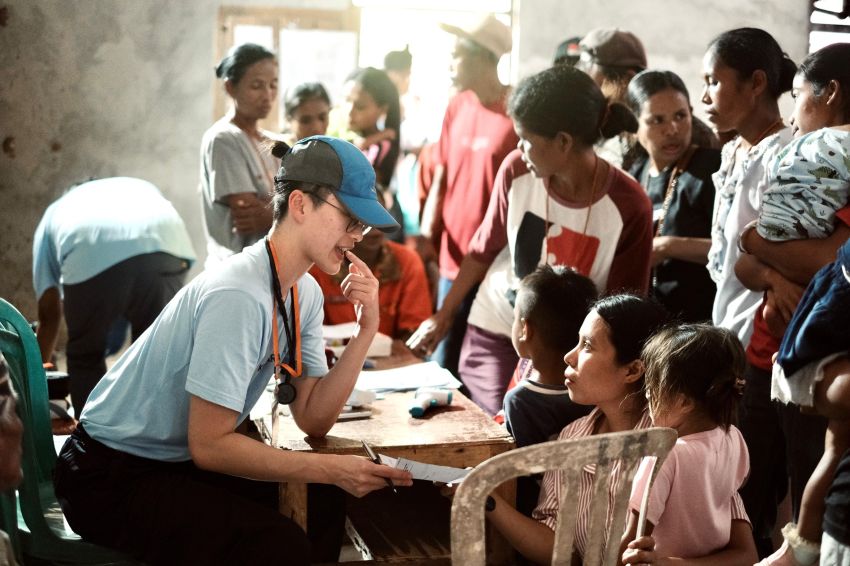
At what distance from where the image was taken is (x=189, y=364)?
7.16ft

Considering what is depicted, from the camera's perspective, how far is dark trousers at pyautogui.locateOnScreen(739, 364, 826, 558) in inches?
94.6

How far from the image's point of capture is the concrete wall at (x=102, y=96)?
6004mm

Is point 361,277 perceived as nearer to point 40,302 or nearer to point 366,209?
point 366,209

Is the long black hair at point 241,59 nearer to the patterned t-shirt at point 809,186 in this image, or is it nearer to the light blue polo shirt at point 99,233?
the light blue polo shirt at point 99,233

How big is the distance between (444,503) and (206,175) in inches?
66.4

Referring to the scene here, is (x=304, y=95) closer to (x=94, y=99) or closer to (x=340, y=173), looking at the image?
(x=94, y=99)

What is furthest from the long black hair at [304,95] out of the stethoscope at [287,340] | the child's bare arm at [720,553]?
the child's bare arm at [720,553]

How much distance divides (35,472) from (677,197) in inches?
86.0

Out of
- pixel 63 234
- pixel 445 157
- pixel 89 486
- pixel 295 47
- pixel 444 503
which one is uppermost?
pixel 295 47

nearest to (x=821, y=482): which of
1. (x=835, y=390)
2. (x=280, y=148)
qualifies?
(x=835, y=390)

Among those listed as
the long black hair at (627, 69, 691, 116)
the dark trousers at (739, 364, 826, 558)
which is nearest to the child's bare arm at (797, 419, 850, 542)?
the dark trousers at (739, 364, 826, 558)

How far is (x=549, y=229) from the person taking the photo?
322cm

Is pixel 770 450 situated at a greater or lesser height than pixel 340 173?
lesser

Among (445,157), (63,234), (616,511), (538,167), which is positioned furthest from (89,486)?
(445,157)
